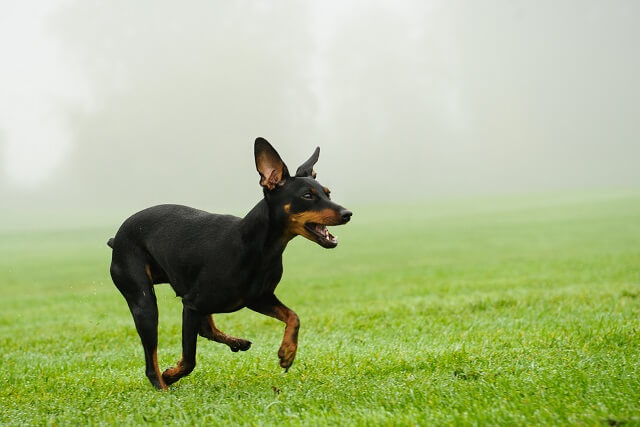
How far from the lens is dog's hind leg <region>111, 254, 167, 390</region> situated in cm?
722

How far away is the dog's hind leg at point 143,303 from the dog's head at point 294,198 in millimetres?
1696

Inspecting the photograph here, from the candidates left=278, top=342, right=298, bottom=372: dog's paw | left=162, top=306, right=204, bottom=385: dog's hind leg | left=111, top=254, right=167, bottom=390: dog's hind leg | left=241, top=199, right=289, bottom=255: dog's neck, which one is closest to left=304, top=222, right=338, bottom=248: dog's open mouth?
left=241, top=199, right=289, bottom=255: dog's neck

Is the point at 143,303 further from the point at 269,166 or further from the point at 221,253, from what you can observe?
the point at 269,166

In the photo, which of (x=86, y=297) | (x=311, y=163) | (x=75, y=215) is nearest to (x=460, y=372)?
(x=311, y=163)

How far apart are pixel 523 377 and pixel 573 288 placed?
401 inches

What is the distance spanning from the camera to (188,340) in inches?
272

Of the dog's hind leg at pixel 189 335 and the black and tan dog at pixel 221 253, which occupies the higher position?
the black and tan dog at pixel 221 253

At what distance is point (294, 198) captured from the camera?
6516 millimetres

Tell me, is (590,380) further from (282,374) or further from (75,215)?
(75,215)

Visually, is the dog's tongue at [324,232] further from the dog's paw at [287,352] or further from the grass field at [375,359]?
the grass field at [375,359]

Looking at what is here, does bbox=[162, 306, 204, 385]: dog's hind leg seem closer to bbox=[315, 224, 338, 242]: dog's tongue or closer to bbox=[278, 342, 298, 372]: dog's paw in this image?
bbox=[278, 342, 298, 372]: dog's paw

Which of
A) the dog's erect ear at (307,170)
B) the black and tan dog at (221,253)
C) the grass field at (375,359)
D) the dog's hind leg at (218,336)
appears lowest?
the grass field at (375,359)

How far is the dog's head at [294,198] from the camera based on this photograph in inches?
252

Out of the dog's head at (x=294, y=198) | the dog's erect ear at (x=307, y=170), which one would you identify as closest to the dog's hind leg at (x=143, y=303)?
the dog's head at (x=294, y=198)
